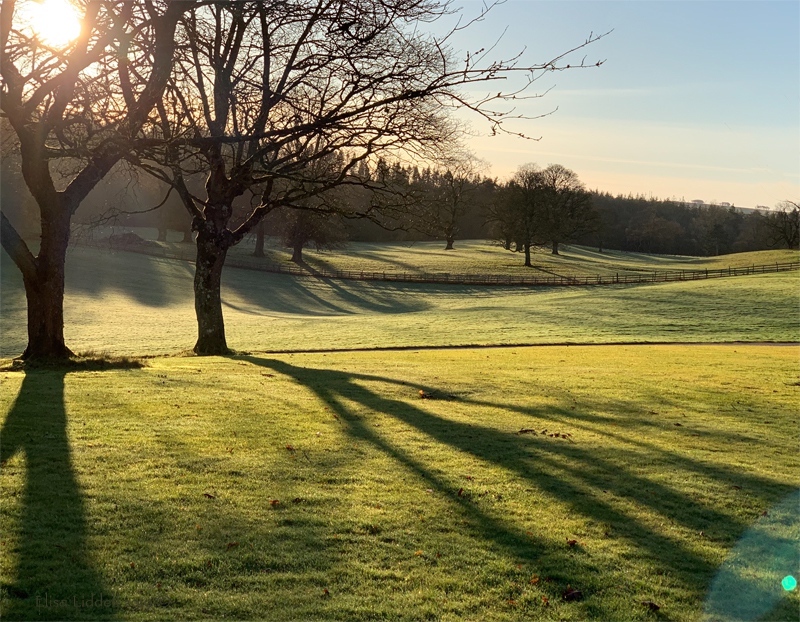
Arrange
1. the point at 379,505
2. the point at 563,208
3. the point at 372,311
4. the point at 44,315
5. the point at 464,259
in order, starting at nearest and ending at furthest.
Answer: the point at 379,505 → the point at 44,315 → the point at 372,311 → the point at 464,259 → the point at 563,208

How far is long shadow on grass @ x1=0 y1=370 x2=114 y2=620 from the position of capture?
480 centimetres

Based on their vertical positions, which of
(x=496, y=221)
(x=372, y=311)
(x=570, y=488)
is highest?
(x=496, y=221)

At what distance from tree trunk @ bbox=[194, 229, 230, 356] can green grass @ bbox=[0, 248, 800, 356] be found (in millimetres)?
4643

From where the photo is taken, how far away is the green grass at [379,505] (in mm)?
5191

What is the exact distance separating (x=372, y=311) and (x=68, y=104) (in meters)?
37.1

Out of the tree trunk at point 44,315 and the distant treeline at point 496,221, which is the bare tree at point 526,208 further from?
the tree trunk at point 44,315

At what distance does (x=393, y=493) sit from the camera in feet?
24.0

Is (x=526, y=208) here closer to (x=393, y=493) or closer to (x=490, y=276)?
(x=490, y=276)

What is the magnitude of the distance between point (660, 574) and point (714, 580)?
0.45 m

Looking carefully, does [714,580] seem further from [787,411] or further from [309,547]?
[787,411]

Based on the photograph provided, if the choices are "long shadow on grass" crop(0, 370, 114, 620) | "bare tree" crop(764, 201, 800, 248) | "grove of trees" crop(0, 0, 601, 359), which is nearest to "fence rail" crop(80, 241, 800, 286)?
"bare tree" crop(764, 201, 800, 248)

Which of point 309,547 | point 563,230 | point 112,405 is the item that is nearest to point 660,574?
point 309,547

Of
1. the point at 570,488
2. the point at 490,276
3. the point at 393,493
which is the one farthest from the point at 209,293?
the point at 490,276

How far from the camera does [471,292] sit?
2361 inches
